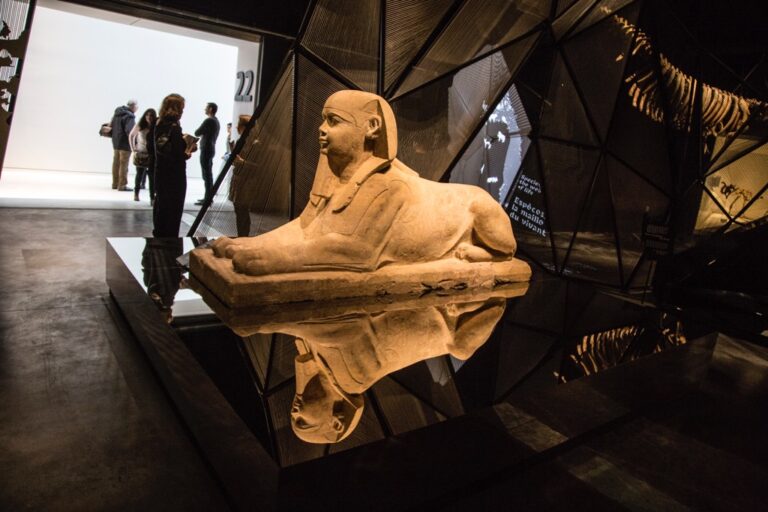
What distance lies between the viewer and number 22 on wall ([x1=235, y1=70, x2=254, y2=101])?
26.5 feet

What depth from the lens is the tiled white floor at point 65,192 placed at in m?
7.33

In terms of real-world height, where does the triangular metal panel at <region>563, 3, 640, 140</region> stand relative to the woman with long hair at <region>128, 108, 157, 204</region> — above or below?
above

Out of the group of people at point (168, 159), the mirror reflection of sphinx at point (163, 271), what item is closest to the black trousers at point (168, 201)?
the group of people at point (168, 159)

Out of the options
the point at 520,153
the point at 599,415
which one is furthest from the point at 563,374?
the point at 520,153

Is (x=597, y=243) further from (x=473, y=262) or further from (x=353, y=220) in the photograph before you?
(x=353, y=220)

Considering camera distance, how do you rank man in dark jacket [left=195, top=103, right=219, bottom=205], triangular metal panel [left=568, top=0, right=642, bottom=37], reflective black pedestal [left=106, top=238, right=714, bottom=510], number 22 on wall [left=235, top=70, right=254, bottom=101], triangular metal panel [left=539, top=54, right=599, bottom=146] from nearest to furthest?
reflective black pedestal [left=106, top=238, right=714, bottom=510]
triangular metal panel [left=568, top=0, right=642, bottom=37]
triangular metal panel [left=539, top=54, right=599, bottom=146]
man in dark jacket [left=195, top=103, right=219, bottom=205]
number 22 on wall [left=235, top=70, right=254, bottom=101]

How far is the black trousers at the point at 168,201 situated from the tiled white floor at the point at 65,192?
2490 millimetres

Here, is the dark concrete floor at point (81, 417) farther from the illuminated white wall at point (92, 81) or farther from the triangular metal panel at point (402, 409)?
the illuminated white wall at point (92, 81)

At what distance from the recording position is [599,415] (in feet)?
9.38

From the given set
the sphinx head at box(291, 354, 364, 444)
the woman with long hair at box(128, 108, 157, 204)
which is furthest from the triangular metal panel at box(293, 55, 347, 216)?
the sphinx head at box(291, 354, 364, 444)

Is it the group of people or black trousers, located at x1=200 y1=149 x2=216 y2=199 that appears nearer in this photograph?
the group of people

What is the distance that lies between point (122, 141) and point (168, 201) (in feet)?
11.7

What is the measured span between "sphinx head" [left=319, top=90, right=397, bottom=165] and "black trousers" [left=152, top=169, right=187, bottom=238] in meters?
2.42

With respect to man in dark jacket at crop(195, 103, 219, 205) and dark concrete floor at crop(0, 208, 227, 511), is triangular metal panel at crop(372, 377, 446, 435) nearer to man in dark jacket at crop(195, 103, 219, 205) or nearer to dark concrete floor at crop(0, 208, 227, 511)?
dark concrete floor at crop(0, 208, 227, 511)
